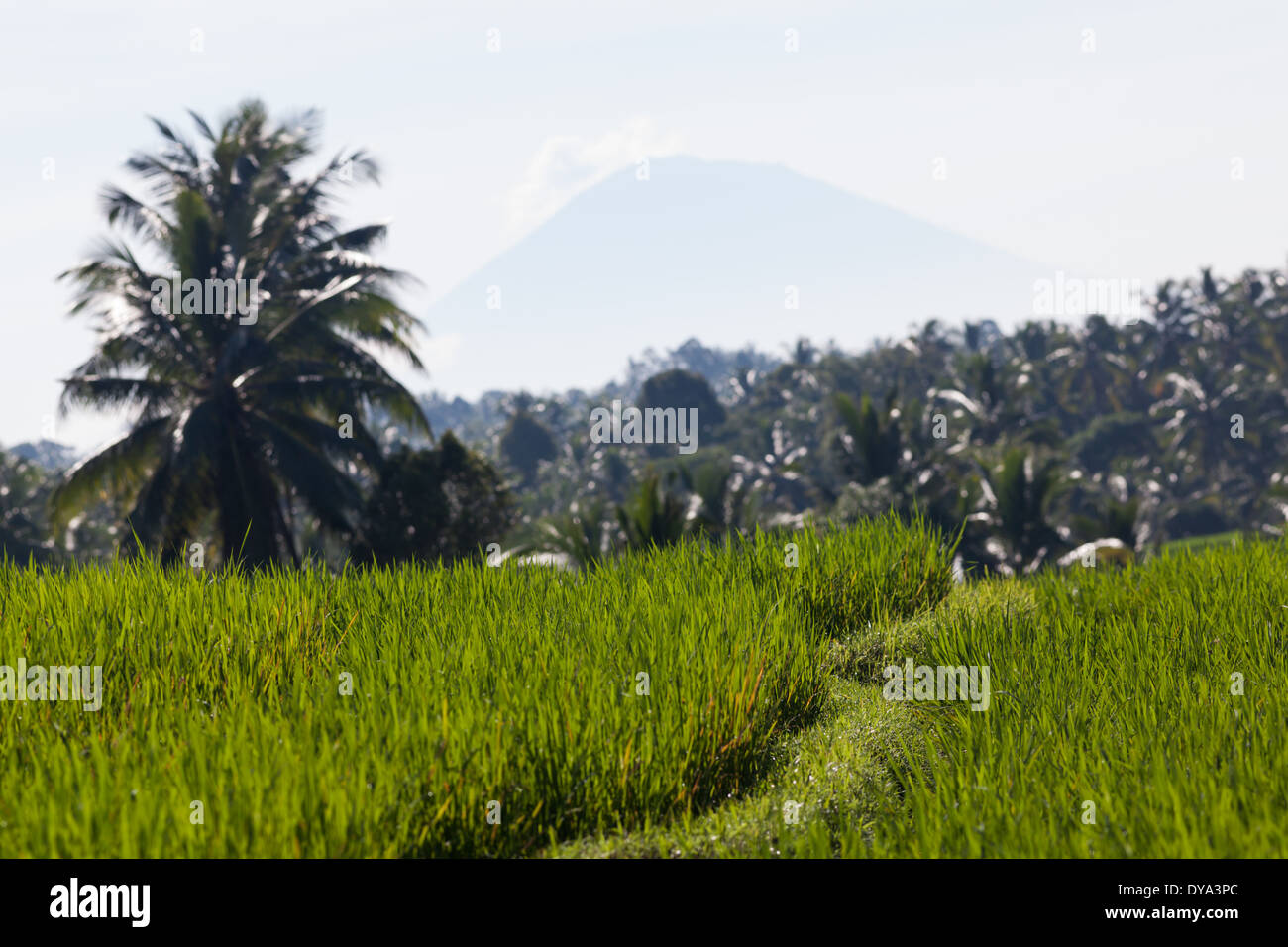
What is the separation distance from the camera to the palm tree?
17156 mm

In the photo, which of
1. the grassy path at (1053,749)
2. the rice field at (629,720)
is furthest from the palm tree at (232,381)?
the grassy path at (1053,749)

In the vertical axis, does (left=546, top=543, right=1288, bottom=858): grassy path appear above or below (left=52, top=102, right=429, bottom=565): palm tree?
below

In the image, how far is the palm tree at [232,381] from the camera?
17.2m

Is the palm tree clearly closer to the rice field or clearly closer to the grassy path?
the rice field

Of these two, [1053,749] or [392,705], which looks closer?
[392,705]

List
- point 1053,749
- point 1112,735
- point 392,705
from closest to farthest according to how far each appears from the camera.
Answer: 1. point 392,705
2. point 1053,749
3. point 1112,735

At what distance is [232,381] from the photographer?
693 inches

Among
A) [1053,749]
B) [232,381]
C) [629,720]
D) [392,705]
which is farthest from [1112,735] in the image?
[232,381]

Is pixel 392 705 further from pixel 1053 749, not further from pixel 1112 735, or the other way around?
pixel 1112 735

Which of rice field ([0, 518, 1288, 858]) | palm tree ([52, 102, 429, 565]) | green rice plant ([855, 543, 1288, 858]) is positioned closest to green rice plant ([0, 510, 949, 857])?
rice field ([0, 518, 1288, 858])

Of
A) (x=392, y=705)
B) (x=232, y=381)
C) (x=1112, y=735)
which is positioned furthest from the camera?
(x=232, y=381)

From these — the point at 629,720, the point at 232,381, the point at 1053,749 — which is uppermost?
the point at 232,381

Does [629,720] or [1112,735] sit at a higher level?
[629,720]

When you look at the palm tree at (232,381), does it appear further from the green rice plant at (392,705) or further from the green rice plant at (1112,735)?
the green rice plant at (1112,735)
